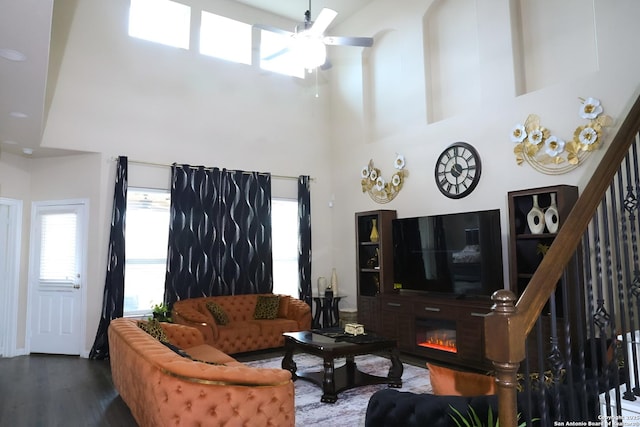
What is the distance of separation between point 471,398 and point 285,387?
1.30m

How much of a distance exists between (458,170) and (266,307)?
3.40m

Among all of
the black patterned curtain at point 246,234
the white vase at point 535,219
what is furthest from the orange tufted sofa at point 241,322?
the white vase at point 535,219

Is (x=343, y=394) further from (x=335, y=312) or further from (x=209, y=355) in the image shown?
(x=335, y=312)

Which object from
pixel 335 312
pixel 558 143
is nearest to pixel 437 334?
pixel 335 312

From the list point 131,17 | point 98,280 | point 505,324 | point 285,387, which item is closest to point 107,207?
point 98,280

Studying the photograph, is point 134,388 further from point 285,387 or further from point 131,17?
point 131,17

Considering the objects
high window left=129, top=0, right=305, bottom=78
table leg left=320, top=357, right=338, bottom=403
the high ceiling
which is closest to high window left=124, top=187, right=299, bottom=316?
the high ceiling

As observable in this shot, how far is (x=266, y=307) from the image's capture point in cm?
661

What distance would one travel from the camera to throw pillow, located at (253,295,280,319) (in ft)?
21.6

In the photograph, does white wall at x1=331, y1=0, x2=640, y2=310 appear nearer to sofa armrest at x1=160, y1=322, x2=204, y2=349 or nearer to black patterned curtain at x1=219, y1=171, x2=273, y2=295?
black patterned curtain at x1=219, y1=171, x2=273, y2=295

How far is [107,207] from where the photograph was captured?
610cm

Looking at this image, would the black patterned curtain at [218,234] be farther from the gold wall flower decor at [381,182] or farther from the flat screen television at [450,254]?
the flat screen television at [450,254]

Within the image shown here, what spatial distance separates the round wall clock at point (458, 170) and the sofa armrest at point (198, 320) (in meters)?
3.58

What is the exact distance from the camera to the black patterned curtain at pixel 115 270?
580cm
